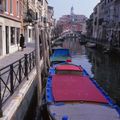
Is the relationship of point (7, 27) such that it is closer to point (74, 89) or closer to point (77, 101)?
point (74, 89)

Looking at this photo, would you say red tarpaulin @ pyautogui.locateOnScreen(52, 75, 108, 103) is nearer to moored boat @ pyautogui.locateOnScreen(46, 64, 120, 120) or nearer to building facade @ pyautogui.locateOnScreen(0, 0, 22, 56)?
moored boat @ pyautogui.locateOnScreen(46, 64, 120, 120)

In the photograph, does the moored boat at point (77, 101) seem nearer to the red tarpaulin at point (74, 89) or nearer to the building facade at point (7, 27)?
the red tarpaulin at point (74, 89)

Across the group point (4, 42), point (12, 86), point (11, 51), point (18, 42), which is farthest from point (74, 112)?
point (18, 42)

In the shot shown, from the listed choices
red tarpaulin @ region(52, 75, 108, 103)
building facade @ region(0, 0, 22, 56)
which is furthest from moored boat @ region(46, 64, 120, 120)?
building facade @ region(0, 0, 22, 56)

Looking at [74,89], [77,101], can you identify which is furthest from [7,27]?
[77,101]

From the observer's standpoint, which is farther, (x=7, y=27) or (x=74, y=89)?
(x=7, y=27)

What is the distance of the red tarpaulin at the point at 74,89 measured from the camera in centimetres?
1097

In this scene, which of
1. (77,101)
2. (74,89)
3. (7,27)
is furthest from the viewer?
(7,27)

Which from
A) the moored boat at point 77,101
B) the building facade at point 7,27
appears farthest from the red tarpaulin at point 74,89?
the building facade at point 7,27

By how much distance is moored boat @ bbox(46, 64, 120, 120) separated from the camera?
30.6 feet

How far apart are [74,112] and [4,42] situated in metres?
18.1

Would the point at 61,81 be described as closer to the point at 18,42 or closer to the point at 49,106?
the point at 49,106

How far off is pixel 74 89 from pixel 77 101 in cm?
165

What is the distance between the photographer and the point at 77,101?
10.6 m
